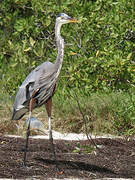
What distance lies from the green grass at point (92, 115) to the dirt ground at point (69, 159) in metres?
0.61

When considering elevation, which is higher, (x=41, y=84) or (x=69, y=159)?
(x=41, y=84)

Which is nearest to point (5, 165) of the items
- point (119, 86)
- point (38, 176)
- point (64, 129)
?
point (38, 176)

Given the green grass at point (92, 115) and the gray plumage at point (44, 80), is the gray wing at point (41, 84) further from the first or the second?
the green grass at point (92, 115)

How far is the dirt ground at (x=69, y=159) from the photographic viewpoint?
5086 mm

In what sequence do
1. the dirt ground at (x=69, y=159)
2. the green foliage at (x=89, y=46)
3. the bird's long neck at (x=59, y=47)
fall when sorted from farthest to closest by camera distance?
the green foliage at (x=89, y=46)
the bird's long neck at (x=59, y=47)
the dirt ground at (x=69, y=159)

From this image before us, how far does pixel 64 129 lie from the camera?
26.5 ft

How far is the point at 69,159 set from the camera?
591 centimetres

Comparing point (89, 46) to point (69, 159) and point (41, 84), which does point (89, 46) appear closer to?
point (69, 159)

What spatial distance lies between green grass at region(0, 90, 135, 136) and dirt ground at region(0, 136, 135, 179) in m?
0.61

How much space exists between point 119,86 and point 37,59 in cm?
205

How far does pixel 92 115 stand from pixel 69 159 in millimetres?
2403

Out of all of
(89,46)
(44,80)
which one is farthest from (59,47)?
(89,46)

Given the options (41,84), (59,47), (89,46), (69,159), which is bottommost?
(69,159)

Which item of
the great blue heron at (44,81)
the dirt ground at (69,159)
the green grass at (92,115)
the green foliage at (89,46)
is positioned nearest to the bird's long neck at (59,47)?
the great blue heron at (44,81)
